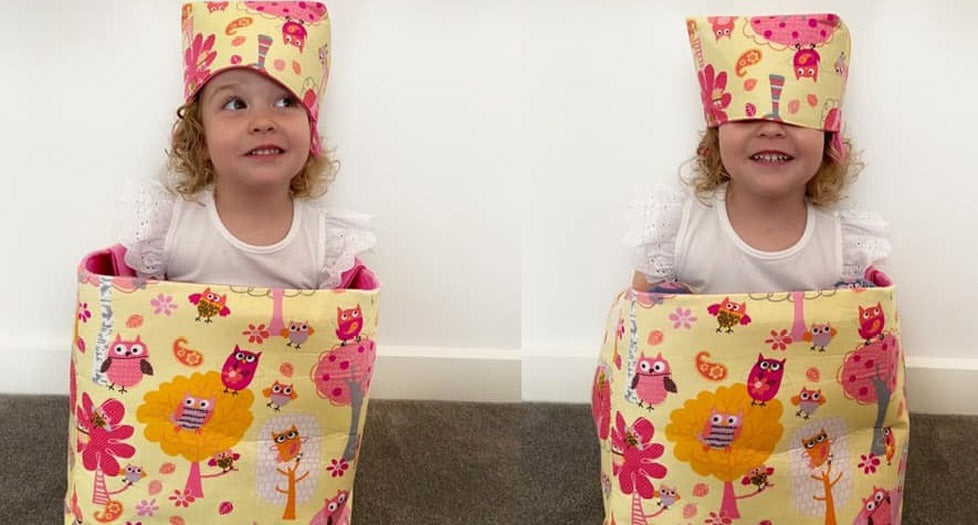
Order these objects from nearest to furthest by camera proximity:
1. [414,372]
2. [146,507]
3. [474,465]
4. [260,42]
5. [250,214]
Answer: [146,507], [260,42], [250,214], [474,465], [414,372]

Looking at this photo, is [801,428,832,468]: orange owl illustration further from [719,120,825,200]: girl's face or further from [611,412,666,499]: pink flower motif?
[719,120,825,200]: girl's face

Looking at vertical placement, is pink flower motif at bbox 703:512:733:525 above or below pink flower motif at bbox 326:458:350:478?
below

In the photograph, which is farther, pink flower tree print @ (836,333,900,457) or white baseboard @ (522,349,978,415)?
white baseboard @ (522,349,978,415)

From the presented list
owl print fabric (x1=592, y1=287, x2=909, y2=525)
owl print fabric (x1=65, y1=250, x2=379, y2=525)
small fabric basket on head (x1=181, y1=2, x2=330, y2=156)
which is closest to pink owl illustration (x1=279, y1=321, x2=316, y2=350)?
owl print fabric (x1=65, y1=250, x2=379, y2=525)

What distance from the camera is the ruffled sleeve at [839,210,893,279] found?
117 centimetres

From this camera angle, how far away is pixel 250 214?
3.79 feet

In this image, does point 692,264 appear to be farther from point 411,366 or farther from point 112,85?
point 112,85

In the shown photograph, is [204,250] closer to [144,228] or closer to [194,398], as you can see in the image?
[144,228]

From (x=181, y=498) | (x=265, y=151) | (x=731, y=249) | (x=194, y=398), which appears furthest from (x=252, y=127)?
(x=731, y=249)

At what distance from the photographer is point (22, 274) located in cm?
134

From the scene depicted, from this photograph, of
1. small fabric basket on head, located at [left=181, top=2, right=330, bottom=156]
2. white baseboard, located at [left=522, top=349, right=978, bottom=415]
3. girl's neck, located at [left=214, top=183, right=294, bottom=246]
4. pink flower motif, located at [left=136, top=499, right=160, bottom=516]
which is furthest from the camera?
white baseboard, located at [left=522, top=349, right=978, bottom=415]

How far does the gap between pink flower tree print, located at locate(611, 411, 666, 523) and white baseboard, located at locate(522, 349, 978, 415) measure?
40 cm

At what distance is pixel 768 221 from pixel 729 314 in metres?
0.25

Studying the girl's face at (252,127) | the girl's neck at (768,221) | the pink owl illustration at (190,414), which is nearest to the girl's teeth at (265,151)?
the girl's face at (252,127)
